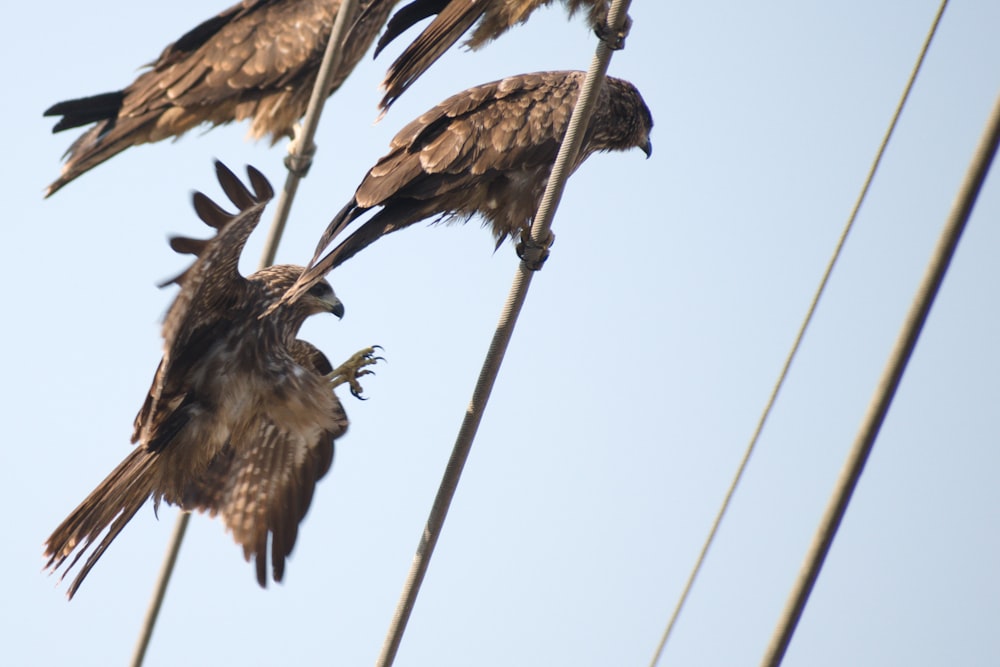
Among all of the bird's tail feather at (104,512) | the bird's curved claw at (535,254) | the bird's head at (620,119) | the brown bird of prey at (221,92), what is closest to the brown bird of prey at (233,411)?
the bird's tail feather at (104,512)

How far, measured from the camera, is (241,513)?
581 centimetres

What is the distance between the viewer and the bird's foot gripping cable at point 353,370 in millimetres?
5750

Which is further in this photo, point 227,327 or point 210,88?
point 210,88

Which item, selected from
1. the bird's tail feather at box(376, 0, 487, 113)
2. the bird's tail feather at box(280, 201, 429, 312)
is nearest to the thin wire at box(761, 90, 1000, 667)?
the bird's tail feather at box(280, 201, 429, 312)

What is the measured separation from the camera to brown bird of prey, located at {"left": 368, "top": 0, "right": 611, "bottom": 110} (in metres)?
5.08

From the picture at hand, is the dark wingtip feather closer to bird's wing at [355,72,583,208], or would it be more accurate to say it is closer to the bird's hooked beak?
bird's wing at [355,72,583,208]

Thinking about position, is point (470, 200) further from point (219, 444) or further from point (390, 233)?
point (219, 444)

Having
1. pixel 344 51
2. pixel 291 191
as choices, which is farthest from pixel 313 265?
pixel 344 51

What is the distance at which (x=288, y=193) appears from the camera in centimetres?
573

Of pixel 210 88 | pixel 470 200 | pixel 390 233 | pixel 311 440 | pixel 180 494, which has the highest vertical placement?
pixel 210 88

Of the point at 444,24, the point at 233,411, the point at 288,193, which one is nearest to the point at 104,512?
the point at 233,411

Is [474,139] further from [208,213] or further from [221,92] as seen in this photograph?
[221,92]

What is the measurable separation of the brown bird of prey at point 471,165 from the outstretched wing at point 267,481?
43.2 inches

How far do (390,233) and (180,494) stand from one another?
173 centimetres
